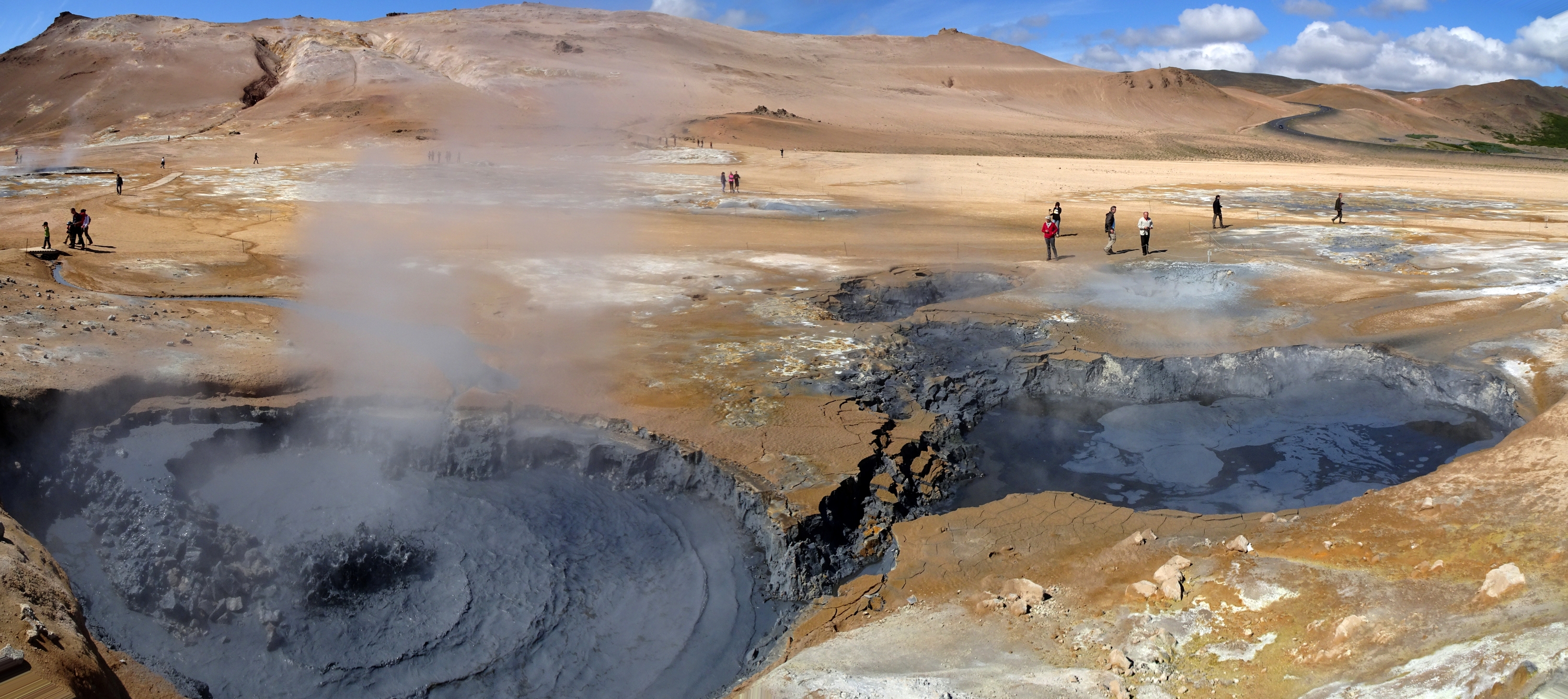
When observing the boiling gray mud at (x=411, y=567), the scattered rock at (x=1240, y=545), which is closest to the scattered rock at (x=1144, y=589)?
the scattered rock at (x=1240, y=545)

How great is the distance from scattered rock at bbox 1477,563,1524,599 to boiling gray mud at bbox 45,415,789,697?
4337 millimetres

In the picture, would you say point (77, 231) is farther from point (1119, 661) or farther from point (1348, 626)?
point (1348, 626)

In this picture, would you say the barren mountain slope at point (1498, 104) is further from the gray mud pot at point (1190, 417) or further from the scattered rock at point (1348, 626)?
the scattered rock at point (1348, 626)

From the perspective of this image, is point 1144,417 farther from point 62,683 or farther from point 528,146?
point 528,146

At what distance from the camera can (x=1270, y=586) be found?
5.91 m

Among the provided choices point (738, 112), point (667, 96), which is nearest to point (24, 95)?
point (667, 96)

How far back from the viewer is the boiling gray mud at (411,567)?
20.1 ft

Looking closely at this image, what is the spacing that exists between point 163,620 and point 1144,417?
30.2ft

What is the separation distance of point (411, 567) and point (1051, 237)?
43.8ft

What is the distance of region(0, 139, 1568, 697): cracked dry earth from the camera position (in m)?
5.49

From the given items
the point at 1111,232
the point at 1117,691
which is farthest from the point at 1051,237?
the point at 1117,691

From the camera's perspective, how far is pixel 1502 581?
525 centimetres

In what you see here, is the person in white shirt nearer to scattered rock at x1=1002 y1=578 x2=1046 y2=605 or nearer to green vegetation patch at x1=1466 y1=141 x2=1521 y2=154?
scattered rock at x1=1002 y1=578 x2=1046 y2=605

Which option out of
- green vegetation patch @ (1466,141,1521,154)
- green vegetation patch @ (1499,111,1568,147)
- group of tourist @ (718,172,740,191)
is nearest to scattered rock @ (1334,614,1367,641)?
group of tourist @ (718,172,740,191)
